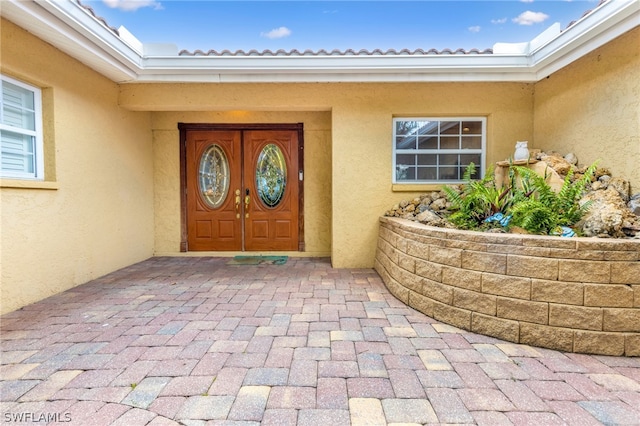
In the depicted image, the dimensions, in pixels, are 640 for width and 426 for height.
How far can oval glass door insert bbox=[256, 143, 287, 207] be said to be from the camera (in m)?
5.70

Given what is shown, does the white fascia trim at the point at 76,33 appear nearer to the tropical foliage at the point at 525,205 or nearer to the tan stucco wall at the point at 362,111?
the tan stucco wall at the point at 362,111

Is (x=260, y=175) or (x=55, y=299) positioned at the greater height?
(x=260, y=175)

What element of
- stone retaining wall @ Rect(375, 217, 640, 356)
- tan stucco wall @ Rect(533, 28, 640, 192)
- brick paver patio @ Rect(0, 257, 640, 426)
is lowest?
brick paver patio @ Rect(0, 257, 640, 426)

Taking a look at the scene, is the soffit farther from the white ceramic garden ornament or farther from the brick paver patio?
the brick paver patio

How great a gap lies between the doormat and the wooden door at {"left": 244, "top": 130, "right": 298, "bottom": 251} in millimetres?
272

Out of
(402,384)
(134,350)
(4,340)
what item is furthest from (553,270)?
(4,340)

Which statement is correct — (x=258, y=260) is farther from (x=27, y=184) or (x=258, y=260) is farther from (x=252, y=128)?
(x=27, y=184)

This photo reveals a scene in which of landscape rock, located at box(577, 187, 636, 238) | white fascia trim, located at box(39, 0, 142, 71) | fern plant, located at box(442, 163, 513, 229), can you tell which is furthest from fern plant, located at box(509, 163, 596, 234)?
white fascia trim, located at box(39, 0, 142, 71)

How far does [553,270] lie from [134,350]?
3429 mm

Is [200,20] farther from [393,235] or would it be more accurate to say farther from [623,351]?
[623,351]

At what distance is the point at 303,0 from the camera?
17.8 feet

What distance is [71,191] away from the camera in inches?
150

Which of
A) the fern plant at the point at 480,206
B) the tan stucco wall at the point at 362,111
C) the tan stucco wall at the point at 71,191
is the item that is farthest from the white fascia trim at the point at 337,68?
the fern plant at the point at 480,206

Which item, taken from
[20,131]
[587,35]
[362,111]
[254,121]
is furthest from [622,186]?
[20,131]
